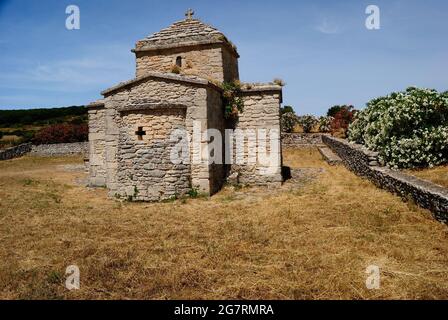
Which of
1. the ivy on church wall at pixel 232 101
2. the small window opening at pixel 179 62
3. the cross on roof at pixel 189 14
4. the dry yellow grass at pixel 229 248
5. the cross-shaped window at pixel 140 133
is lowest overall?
the dry yellow grass at pixel 229 248

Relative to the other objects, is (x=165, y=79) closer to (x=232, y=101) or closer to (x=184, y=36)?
(x=232, y=101)

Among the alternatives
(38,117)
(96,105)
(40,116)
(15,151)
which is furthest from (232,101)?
(40,116)

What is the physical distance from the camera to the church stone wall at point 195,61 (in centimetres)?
Result: 1369

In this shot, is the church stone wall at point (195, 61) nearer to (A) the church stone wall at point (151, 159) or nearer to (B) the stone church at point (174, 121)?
(B) the stone church at point (174, 121)

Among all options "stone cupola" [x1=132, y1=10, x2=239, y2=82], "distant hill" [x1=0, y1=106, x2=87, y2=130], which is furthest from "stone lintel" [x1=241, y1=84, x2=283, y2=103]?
"distant hill" [x1=0, y1=106, x2=87, y2=130]

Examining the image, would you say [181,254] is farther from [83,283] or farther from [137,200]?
[137,200]

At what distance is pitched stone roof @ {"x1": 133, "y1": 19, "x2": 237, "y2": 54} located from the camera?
45.2 ft

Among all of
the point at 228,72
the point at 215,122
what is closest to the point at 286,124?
the point at 228,72

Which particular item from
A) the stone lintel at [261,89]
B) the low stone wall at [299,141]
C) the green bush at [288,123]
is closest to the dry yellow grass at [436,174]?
the stone lintel at [261,89]

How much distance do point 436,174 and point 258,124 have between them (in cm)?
573

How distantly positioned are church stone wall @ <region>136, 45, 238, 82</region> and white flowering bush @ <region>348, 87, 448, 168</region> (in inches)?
256

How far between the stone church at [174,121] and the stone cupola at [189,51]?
0.04 meters

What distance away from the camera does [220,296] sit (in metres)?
4.39

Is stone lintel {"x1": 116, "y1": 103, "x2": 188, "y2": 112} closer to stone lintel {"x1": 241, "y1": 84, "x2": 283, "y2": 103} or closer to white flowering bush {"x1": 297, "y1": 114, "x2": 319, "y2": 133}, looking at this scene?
stone lintel {"x1": 241, "y1": 84, "x2": 283, "y2": 103}
